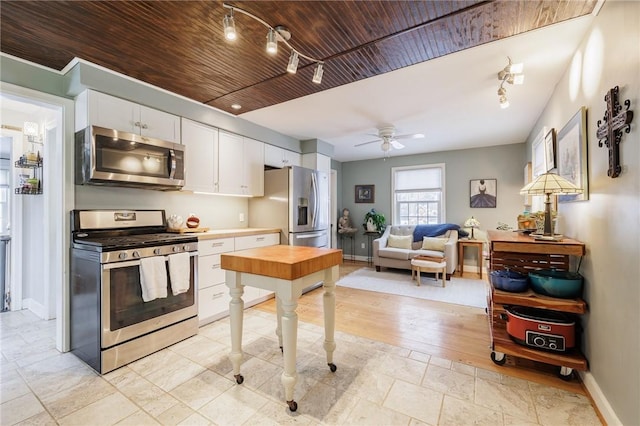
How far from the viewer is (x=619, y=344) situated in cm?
145

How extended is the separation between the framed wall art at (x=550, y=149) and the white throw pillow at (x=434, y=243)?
2.40m

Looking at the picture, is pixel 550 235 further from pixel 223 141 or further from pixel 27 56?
pixel 27 56

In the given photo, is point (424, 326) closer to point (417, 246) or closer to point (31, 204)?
point (417, 246)

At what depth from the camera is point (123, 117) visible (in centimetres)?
258

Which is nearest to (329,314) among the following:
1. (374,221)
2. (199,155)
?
(199,155)

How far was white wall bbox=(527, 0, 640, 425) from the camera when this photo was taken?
4.33 feet

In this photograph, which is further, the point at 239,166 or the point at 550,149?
the point at 239,166

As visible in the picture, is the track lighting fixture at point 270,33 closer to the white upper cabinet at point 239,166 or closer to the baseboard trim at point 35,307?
the white upper cabinet at point 239,166

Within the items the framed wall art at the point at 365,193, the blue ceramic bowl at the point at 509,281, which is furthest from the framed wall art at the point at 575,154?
the framed wall art at the point at 365,193

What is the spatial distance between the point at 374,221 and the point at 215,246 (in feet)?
14.0

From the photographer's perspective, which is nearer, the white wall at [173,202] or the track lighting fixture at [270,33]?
the track lighting fixture at [270,33]

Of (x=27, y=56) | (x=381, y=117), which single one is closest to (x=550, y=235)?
(x=381, y=117)

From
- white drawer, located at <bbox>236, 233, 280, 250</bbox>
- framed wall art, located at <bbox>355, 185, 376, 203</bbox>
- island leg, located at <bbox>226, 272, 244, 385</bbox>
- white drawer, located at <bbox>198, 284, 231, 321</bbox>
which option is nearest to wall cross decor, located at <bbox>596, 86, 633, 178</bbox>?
island leg, located at <bbox>226, 272, 244, 385</bbox>

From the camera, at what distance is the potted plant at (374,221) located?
6.41 m
